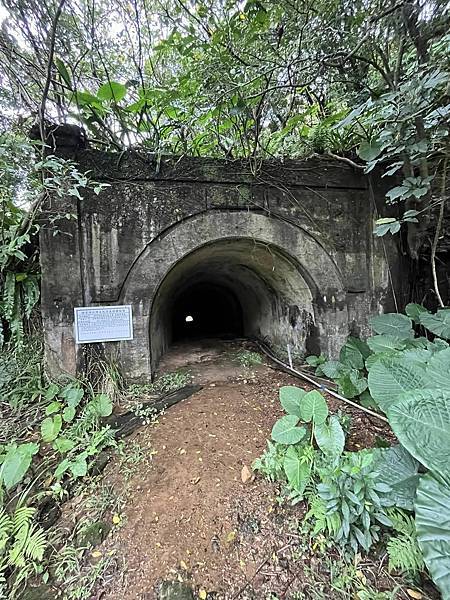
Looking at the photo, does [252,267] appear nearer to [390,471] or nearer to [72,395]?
[72,395]

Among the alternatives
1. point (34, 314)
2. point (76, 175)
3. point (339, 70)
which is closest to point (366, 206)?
point (339, 70)

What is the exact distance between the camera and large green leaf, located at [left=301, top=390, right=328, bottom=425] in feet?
7.28

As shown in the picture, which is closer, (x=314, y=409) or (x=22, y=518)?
(x=22, y=518)

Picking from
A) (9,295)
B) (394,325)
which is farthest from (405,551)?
(9,295)

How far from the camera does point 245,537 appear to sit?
188cm

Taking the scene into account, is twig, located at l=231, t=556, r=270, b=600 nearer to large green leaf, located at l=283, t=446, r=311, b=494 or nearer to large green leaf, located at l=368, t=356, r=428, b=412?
large green leaf, located at l=283, t=446, r=311, b=494

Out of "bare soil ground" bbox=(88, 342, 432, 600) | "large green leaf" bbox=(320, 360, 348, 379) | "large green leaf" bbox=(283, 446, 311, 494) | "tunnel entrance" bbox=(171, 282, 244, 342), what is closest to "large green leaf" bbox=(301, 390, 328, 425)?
"large green leaf" bbox=(283, 446, 311, 494)

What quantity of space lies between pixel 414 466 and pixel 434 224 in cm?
334

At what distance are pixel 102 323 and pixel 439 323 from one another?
3.67 metres

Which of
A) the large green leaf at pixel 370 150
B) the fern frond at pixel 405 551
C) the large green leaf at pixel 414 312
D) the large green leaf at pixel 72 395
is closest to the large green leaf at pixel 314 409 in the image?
the fern frond at pixel 405 551

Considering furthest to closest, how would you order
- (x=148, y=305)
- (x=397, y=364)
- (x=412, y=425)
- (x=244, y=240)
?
(x=244, y=240)
(x=148, y=305)
(x=397, y=364)
(x=412, y=425)

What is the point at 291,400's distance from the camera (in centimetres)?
243

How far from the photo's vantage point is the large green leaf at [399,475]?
1.71m

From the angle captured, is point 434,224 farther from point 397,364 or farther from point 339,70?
point 397,364
